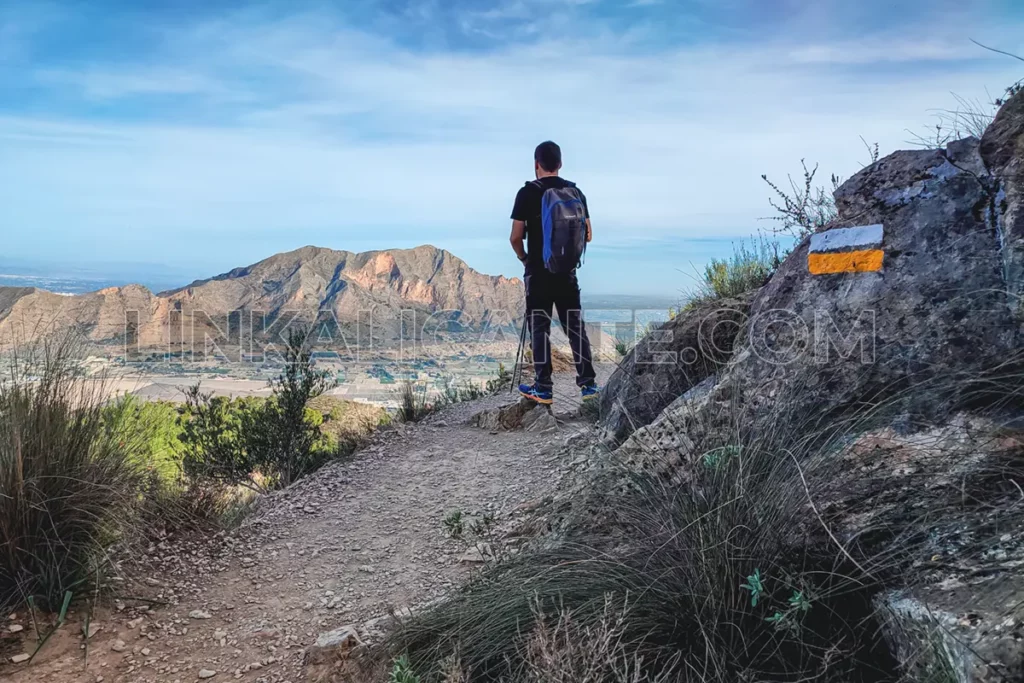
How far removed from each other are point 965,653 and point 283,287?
72.0ft

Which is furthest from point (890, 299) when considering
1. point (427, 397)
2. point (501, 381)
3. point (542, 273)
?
point (501, 381)

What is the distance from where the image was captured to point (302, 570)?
4344mm

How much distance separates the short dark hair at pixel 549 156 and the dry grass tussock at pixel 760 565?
4.24 metres

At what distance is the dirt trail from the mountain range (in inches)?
65.1

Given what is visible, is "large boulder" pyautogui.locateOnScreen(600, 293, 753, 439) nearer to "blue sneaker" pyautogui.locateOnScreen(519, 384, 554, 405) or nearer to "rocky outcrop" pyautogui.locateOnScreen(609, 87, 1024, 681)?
"rocky outcrop" pyautogui.locateOnScreen(609, 87, 1024, 681)

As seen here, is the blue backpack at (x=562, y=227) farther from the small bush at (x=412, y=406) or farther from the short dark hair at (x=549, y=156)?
the small bush at (x=412, y=406)

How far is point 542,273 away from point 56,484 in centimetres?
414

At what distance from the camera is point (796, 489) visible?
2.25 m

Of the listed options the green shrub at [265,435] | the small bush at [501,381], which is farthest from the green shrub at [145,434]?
the small bush at [501,381]

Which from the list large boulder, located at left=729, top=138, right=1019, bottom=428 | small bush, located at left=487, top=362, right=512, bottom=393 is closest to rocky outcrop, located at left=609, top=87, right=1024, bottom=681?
large boulder, located at left=729, top=138, right=1019, bottom=428

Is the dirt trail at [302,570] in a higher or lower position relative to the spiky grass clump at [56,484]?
lower

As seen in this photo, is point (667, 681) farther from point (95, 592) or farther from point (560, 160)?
point (560, 160)

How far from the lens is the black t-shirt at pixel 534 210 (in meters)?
6.25

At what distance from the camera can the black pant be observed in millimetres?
6414
